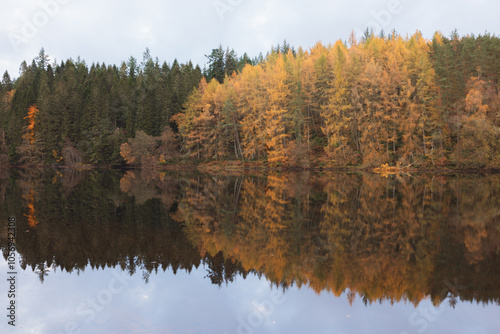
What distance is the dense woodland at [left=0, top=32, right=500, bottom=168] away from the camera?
4559cm

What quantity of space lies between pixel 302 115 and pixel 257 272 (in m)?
47.2

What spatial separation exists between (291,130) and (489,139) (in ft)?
85.7

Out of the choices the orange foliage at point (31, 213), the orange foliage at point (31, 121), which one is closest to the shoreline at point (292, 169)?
the orange foliage at point (31, 121)

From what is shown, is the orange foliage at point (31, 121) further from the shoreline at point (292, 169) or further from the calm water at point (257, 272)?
the calm water at point (257, 272)

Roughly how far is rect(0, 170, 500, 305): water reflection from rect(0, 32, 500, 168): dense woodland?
99.8 feet

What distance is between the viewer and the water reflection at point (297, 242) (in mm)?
7781

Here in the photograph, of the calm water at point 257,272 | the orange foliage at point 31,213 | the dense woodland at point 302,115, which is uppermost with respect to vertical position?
the dense woodland at point 302,115

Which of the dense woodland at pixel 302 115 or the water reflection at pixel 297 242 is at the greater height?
the dense woodland at pixel 302 115

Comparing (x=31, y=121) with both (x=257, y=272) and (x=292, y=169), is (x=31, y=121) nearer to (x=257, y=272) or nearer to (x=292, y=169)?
(x=292, y=169)

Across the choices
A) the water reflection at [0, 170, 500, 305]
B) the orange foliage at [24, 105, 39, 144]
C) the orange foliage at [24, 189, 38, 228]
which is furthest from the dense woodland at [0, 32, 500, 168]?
the orange foliage at [24, 189, 38, 228]

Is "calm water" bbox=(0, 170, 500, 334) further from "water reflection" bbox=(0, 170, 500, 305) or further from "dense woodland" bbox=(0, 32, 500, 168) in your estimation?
"dense woodland" bbox=(0, 32, 500, 168)

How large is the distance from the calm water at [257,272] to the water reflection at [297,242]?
5cm

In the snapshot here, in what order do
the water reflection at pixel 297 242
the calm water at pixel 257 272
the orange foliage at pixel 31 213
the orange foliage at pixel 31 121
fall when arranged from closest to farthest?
the calm water at pixel 257 272
the water reflection at pixel 297 242
the orange foliage at pixel 31 213
the orange foliage at pixel 31 121

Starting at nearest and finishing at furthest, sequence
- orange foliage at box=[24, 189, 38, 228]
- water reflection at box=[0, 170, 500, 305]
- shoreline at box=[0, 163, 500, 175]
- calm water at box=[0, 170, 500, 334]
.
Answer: calm water at box=[0, 170, 500, 334] < water reflection at box=[0, 170, 500, 305] < orange foliage at box=[24, 189, 38, 228] < shoreline at box=[0, 163, 500, 175]
